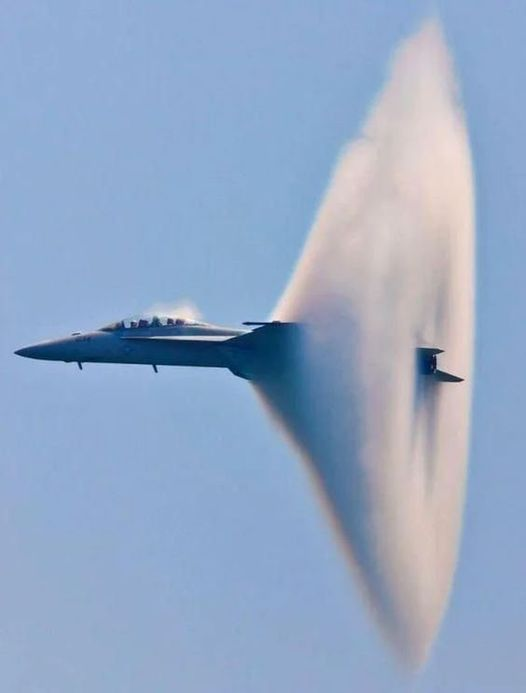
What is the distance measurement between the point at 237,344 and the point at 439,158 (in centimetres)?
871

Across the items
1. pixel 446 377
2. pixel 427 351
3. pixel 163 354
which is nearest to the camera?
pixel 427 351

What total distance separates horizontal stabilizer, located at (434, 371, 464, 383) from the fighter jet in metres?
5.89

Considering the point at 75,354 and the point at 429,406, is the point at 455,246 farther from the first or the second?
the point at 75,354

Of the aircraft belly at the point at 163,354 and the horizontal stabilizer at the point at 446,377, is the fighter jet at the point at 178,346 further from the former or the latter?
the horizontal stabilizer at the point at 446,377

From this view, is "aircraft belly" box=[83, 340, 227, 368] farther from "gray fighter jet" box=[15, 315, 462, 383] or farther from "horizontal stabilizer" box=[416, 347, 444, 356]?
"horizontal stabilizer" box=[416, 347, 444, 356]

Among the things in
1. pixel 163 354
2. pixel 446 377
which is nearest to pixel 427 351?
pixel 446 377

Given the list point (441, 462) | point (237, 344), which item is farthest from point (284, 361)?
point (441, 462)

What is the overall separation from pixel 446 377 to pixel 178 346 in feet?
28.5

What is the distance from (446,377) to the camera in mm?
98125

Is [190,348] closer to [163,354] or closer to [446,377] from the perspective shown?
[163,354]

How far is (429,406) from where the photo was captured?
9731cm

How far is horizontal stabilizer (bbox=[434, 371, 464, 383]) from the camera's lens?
3844 inches

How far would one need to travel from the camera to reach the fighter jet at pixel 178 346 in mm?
93875

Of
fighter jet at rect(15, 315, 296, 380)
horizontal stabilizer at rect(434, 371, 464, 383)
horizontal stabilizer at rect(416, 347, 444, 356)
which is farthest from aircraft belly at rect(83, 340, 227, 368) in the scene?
horizontal stabilizer at rect(434, 371, 464, 383)
